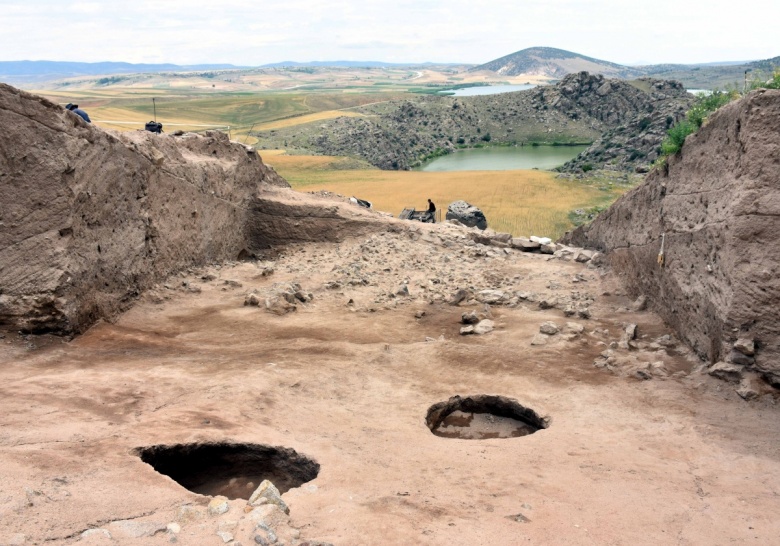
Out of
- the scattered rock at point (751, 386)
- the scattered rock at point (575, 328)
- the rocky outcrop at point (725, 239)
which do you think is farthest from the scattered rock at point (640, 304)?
the scattered rock at point (751, 386)

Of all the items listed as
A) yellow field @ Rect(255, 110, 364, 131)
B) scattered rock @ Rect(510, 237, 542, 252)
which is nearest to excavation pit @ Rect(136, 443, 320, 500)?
scattered rock @ Rect(510, 237, 542, 252)

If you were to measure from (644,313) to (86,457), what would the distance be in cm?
980

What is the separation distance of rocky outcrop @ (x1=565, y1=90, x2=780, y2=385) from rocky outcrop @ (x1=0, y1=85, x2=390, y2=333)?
962cm

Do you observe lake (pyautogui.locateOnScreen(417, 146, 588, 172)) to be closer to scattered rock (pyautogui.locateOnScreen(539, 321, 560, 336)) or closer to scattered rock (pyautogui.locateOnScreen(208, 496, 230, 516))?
scattered rock (pyautogui.locateOnScreen(539, 321, 560, 336))

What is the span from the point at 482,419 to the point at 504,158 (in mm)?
63510

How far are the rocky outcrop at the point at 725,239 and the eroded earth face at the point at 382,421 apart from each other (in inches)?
22.0

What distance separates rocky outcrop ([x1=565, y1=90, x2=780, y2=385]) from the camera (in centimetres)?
860

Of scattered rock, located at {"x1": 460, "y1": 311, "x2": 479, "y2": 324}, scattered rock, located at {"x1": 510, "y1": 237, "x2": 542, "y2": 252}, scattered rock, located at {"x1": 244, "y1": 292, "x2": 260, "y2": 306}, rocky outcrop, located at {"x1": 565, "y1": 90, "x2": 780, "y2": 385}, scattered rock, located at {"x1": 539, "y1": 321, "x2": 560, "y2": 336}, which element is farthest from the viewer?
scattered rock, located at {"x1": 510, "y1": 237, "x2": 542, "y2": 252}

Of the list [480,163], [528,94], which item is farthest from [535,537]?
[528,94]

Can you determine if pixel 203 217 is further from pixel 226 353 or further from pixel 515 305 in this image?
pixel 515 305

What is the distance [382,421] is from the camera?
8273mm

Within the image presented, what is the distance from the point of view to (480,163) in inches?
2606

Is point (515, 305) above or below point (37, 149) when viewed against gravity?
below

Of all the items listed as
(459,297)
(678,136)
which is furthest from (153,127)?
(678,136)
